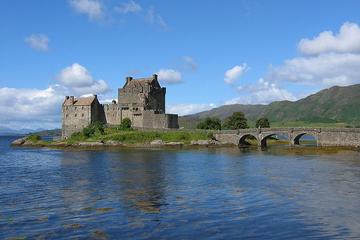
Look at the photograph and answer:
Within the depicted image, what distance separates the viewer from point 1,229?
20.2 metres

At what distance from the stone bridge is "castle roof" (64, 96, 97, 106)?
99.3ft

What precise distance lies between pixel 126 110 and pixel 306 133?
42111mm

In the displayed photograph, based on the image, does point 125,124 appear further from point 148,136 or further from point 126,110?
point 148,136

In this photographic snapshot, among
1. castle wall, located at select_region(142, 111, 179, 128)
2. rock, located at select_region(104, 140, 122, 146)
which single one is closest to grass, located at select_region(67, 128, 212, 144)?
rock, located at select_region(104, 140, 122, 146)

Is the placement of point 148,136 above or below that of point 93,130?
below

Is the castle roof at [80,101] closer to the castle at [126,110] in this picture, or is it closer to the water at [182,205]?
the castle at [126,110]

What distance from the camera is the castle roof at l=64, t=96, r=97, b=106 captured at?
10829 centimetres

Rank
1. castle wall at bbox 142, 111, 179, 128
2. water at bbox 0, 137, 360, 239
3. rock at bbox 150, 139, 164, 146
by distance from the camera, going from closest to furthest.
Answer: water at bbox 0, 137, 360, 239 → rock at bbox 150, 139, 164, 146 → castle wall at bbox 142, 111, 179, 128

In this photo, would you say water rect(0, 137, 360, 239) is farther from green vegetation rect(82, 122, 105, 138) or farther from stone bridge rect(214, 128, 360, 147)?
green vegetation rect(82, 122, 105, 138)

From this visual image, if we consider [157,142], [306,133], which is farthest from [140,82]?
[306,133]

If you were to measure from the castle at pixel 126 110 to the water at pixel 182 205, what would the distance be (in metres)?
62.3

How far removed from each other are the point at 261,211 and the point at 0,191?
1817 cm

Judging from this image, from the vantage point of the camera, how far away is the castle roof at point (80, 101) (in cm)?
10829

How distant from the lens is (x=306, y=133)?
88.1 meters
